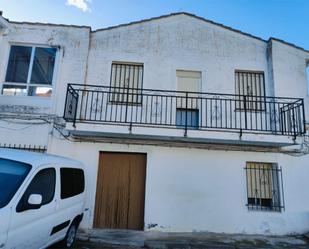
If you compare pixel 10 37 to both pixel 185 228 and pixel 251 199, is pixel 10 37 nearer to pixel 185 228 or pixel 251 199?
pixel 185 228

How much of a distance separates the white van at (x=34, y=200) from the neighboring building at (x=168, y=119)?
238 cm

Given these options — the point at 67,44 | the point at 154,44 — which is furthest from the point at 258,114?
the point at 67,44

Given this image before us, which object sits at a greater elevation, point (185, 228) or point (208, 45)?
point (208, 45)

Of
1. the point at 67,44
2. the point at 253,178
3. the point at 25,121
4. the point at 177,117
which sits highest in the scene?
the point at 67,44

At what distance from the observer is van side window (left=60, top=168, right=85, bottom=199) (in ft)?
15.6

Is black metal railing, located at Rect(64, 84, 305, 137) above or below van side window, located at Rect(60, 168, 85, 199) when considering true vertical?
above

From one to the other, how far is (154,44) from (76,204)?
6034mm

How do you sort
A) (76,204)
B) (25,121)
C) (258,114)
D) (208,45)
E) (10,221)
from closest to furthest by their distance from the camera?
(10,221) < (76,204) < (25,121) < (258,114) < (208,45)

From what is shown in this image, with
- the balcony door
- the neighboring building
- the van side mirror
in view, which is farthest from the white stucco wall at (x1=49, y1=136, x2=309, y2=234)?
the van side mirror

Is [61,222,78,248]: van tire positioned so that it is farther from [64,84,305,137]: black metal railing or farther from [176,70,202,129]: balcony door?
[176,70,202,129]: balcony door

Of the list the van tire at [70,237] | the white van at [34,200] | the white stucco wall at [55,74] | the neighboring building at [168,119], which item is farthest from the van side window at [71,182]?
the white stucco wall at [55,74]

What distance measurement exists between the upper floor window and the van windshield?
476 centimetres

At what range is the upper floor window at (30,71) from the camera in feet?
26.6

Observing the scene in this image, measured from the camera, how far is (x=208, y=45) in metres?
8.83
